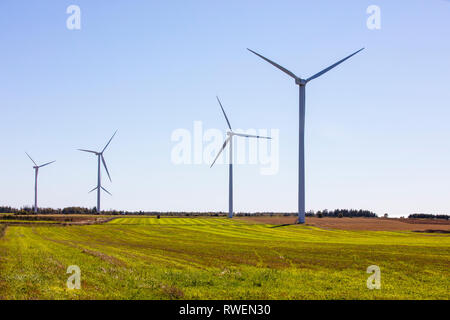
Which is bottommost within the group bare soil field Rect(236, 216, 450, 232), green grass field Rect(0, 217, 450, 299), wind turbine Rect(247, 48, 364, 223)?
bare soil field Rect(236, 216, 450, 232)

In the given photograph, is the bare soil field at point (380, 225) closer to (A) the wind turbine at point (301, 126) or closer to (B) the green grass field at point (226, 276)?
(A) the wind turbine at point (301, 126)

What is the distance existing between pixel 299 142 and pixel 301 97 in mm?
9189

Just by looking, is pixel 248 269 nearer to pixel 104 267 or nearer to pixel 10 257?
pixel 104 267

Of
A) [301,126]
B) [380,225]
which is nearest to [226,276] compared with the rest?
[301,126]

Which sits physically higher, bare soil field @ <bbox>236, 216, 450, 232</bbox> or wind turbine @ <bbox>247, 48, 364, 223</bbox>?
wind turbine @ <bbox>247, 48, 364, 223</bbox>

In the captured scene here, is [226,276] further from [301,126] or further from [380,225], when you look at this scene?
[380,225]

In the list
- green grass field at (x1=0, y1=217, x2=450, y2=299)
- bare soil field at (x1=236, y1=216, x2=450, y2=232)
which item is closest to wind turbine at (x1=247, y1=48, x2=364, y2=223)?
bare soil field at (x1=236, y1=216, x2=450, y2=232)

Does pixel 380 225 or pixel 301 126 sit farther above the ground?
pixel 301 126

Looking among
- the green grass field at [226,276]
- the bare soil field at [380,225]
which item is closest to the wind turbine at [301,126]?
the bare soil field at [380,225]

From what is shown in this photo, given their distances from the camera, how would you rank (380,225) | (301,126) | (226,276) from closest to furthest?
(226,276)
(301,126)
(380,225)

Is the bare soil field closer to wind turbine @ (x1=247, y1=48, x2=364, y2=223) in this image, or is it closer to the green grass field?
wind turbine @ (x1=247, y1=48, x2=364, y2=223)

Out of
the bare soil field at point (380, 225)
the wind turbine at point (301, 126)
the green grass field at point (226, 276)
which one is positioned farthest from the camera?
the wind turbine at point (301, 126)

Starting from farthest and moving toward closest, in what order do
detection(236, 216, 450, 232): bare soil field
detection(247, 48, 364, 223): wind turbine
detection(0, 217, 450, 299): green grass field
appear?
detection(247, 48, 364, 223): wind turbine
detection(236, 216, 450, 232): bare soil field
detection(0, 217, 450, 299): green grass field

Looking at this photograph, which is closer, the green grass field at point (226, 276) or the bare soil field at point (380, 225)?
the green grass field at point (226, 276)
